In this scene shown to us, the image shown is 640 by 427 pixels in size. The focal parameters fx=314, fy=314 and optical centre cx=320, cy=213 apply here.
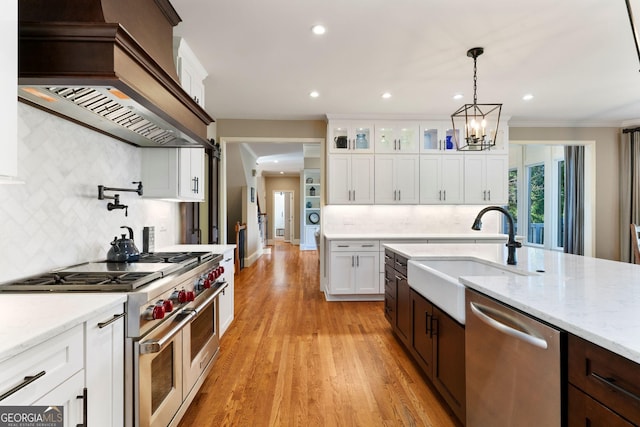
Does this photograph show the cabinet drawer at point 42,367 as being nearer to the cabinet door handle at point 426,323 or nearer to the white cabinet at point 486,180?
the cabinet door handle at point 426,323

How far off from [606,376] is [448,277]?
37.2 inches

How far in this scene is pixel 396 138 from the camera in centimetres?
477

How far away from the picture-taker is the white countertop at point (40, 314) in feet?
2.91

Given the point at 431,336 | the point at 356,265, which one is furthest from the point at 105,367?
the point at 356,265

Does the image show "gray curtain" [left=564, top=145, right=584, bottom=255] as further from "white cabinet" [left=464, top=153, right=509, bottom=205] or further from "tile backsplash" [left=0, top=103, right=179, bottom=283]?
"tile backsplash" [left=0, top=103, right=179, bottom=283]

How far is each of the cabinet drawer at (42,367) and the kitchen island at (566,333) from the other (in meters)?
1.64

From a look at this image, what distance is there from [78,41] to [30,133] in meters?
0.66

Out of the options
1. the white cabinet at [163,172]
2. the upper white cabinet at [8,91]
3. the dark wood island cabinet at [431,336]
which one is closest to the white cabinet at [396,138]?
the dark wood island cabinet at [431,336]

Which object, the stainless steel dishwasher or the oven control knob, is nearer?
the stainless steel dishwasher

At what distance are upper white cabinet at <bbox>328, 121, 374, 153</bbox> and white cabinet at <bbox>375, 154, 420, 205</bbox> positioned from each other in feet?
0.88

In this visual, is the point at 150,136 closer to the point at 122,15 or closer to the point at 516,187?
the point at 122,15

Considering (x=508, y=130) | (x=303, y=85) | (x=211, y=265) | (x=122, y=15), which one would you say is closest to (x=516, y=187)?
(x=508, y=130)

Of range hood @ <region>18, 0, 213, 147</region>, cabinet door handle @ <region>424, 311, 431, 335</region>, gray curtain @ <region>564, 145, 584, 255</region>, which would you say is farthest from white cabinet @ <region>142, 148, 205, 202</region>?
gray curtain @ <region>564, 145, 584, 255</region>

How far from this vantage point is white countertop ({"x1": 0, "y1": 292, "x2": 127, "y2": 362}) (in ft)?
2.91
